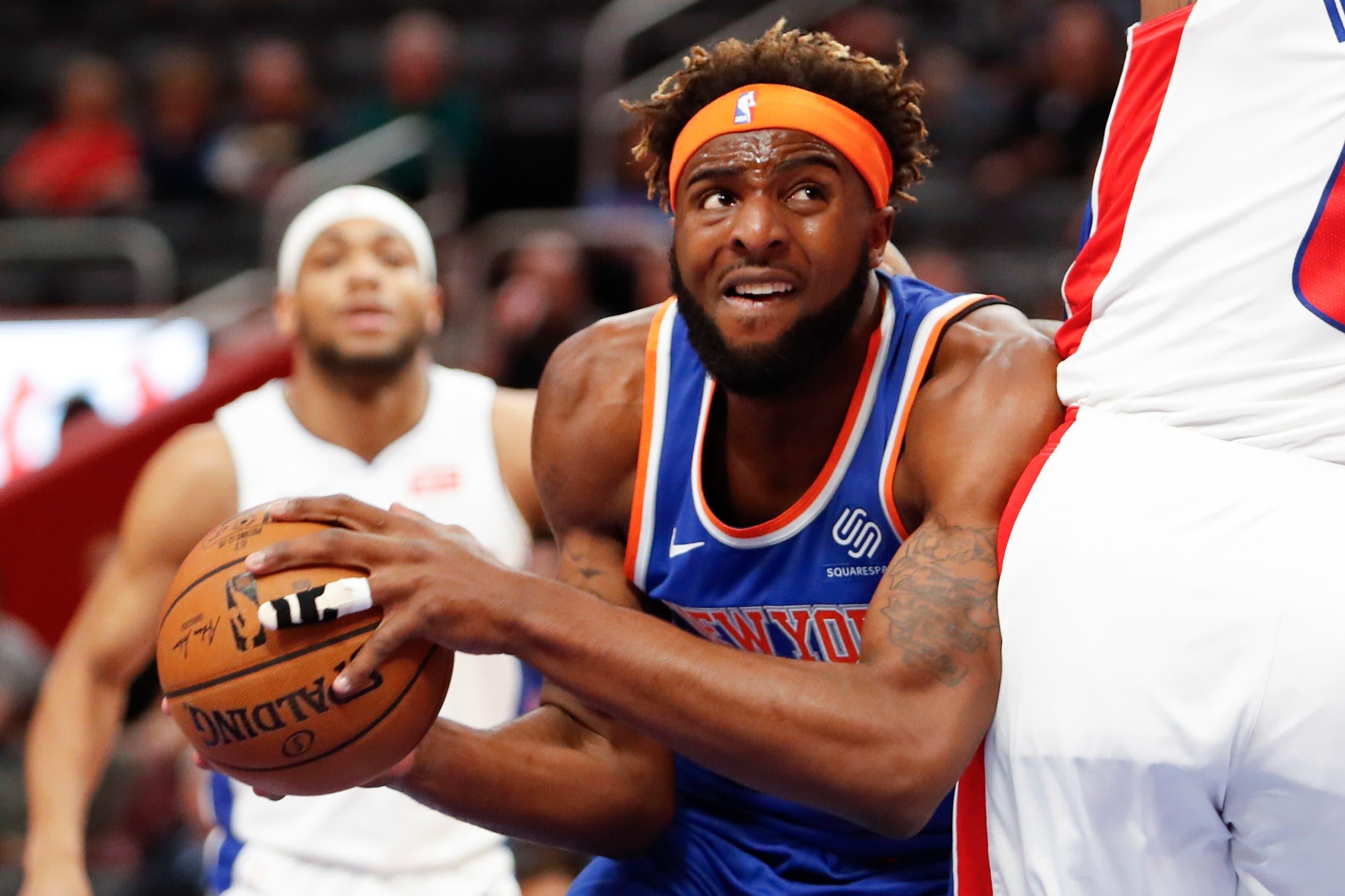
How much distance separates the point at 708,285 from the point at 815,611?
1.95 feet

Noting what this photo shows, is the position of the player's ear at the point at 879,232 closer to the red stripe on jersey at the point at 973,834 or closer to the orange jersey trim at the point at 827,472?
the orange jersey trim at the point at 827,472

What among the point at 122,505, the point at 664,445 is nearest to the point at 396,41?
the point at 122,505

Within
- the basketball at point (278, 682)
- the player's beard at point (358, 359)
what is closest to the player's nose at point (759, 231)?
the basketball at point (278, 682)

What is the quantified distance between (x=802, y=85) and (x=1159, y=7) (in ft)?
2.08

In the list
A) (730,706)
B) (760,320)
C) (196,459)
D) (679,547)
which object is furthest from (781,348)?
(196,459)

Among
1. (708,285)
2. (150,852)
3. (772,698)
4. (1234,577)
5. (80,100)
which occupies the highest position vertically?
(708,285)

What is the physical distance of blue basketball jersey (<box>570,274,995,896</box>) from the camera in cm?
267

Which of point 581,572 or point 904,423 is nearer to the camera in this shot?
point 904,423

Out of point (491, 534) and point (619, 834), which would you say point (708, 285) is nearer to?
point (619, 834)

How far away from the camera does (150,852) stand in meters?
5.56

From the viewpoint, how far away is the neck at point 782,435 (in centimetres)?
273

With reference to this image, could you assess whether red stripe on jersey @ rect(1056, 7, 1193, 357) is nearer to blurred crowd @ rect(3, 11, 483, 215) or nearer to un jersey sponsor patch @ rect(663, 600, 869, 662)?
un jersey sponsor patch @ rect(663, 600, 869, 662)

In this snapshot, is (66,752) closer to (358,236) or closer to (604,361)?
(358,236)

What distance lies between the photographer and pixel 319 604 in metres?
2.10
